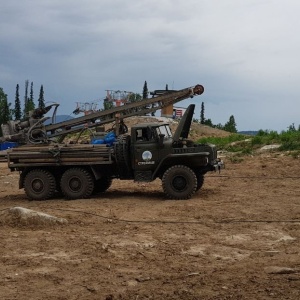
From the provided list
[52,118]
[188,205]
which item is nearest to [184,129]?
[188,205]

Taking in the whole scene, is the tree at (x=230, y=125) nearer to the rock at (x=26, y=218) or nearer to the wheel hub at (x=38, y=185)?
the wheel hub at (x=38, y=185)

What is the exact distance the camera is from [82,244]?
8.41 meters

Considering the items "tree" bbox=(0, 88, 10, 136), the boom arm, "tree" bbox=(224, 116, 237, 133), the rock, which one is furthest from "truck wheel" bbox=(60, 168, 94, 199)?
"tree" bbox=(0, 88, 10, 136)

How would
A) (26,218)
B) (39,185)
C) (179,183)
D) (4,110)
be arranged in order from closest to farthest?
1. (26,218)
2. (179,183)
3. (39,185)
4. (4,110)

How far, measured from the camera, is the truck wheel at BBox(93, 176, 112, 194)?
1537cm

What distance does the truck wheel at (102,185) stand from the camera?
15.4 metres

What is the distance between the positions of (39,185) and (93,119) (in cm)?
259

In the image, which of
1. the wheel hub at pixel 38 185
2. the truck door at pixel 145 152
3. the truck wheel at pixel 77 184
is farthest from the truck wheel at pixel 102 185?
the truck door at pixel 145 152

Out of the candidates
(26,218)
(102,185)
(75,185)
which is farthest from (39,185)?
(26,218)

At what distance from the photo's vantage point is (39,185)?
1430 cm

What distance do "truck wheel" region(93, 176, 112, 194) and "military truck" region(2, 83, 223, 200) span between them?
611mm

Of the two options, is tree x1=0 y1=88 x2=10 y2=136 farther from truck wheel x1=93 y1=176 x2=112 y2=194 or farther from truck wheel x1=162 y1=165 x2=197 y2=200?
truck wheel x1=162 y1=165 x2=197 y2=200

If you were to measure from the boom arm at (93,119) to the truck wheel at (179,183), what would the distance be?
262cm

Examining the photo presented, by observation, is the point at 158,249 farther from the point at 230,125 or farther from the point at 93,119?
the point at 230,125
